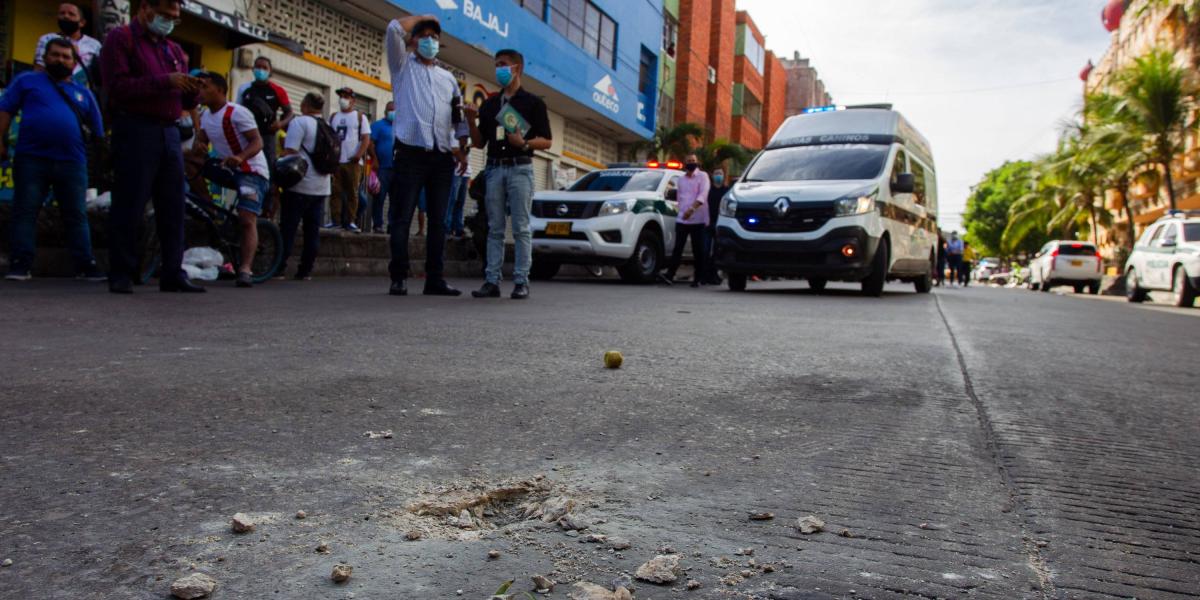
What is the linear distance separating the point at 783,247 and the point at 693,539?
856cm

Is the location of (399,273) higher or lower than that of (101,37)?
lower

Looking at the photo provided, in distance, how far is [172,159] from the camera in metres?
5.90

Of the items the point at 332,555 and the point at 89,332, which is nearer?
the point at 332,555

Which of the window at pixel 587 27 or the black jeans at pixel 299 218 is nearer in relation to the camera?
the black jeans at pixel 299 218

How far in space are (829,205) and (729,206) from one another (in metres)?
1.25

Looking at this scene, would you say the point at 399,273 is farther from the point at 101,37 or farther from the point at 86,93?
the point at 101,37

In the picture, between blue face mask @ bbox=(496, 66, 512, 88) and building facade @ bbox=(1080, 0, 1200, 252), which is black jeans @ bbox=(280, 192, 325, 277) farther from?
building facade @ bbox=(1080, 0, 1200, 252)

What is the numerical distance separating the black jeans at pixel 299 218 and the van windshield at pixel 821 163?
5090mm

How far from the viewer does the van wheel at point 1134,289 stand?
57.4 feet

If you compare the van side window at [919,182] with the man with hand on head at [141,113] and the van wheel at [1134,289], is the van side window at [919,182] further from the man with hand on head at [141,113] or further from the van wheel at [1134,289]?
the man with hand on head at [141,113]

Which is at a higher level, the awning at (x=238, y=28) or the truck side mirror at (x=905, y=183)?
the awning at (x=238, y=28)

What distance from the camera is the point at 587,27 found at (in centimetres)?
2362

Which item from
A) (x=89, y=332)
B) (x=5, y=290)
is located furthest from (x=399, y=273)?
(x=89, y=332)

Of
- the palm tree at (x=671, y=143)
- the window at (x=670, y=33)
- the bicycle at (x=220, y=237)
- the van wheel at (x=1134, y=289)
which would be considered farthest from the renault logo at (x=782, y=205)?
the window at (x=670, y=33)
